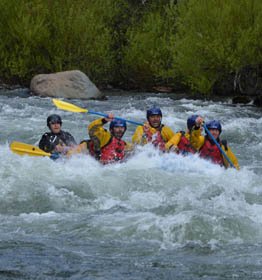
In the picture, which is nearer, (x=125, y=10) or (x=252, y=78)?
(x=252, y=78)

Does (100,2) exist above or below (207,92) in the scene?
above

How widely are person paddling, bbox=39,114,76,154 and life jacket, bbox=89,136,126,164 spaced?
0.42m

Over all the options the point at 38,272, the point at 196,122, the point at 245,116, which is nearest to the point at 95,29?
the point at 245,116

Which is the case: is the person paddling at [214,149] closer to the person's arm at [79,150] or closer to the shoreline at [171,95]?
the person's arm at [79,150]

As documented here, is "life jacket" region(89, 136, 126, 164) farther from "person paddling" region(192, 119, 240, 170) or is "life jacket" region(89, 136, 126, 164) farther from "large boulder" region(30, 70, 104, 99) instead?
"large boulder" region(30, 70, 104, 99)

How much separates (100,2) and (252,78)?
5.45 meters

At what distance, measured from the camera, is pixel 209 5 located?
711 inches

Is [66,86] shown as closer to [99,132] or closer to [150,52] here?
[150,52]

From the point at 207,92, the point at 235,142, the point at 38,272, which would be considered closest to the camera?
the point at 38,272

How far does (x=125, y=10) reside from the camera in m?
23.0

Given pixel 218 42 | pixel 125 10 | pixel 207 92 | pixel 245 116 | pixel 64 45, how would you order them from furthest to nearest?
pixel 125 10, pixel 64 45, pixel 207 92, pixel 218 42, pixel 245 116

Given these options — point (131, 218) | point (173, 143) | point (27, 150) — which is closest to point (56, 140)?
point (27, 150)

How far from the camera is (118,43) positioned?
22.2 metres

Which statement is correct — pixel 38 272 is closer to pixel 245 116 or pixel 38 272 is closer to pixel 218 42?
pixel 245 116
